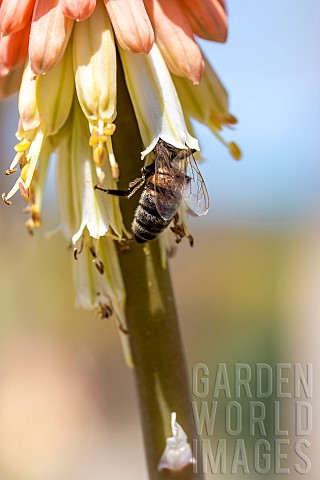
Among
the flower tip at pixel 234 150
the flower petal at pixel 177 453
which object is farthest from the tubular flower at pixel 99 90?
the flower petal at pixel 177 453

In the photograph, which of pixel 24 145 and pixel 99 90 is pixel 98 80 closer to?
pixel 99 90

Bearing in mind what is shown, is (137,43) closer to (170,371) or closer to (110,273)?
(110,273)

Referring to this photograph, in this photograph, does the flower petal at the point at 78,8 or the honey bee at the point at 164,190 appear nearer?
the flower petal at the point at 78,8

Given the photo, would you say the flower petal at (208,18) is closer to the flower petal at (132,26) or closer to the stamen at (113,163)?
the flower petal at (132,26)

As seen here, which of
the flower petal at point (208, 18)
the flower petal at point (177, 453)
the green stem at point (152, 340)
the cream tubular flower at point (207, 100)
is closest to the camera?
the flower petal at point (177, 453)

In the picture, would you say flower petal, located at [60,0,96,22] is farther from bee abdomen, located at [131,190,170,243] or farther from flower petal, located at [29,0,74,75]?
bee abdomen, located at [131,190,170,243]

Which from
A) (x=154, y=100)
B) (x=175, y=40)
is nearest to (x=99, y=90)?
(x=154, y=100)

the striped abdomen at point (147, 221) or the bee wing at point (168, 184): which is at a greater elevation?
the bee wing at point (168, 184)

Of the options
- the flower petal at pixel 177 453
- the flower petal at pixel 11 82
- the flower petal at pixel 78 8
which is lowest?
the flower petal at pixel 177 453
